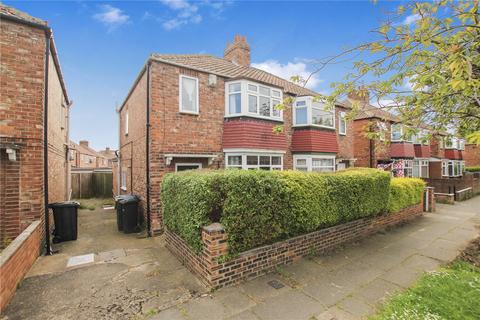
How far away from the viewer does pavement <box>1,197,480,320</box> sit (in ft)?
10.8

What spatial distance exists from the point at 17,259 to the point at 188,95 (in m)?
6.28

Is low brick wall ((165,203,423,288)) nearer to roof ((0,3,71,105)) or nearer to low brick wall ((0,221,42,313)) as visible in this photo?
low brick wall ((0,221,42,313))

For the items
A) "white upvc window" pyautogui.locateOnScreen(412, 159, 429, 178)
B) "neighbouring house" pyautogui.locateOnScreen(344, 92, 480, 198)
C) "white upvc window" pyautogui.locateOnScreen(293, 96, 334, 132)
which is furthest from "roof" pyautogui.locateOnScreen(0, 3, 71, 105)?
"white upvc window" pyautogui.locateOnScreen(412, 159, 429, 178)

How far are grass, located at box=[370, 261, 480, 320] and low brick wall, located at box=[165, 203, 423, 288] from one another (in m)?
1.87

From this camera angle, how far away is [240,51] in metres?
12.8

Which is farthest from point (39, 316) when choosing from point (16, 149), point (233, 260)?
point (16, 149)

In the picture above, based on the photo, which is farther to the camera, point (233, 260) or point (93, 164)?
point (93, 164)

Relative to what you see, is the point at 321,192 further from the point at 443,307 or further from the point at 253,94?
the point at 253,94

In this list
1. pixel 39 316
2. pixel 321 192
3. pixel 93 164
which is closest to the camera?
pixel 39 316

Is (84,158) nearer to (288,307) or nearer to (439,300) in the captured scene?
(288,307)

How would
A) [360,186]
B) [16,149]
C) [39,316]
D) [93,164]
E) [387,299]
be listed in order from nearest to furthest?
[39,316] → [387,299] → [16,149] → [360,186] → [93,164]

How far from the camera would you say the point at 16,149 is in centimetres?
491

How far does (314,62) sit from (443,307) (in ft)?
14.5

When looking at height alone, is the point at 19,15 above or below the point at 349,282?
above
